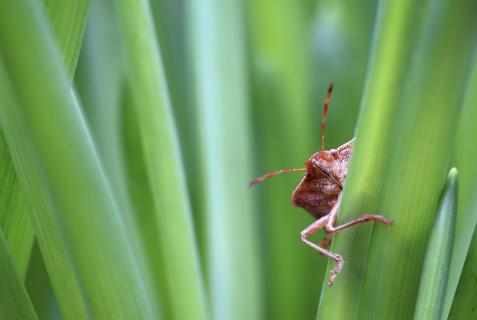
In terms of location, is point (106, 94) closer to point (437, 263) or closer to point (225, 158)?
point (225, 158)

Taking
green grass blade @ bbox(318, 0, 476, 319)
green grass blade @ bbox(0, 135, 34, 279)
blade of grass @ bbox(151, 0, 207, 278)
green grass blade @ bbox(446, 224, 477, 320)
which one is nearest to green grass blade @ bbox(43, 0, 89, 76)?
green grass blade @ bbox(0, 135, 34, 279)

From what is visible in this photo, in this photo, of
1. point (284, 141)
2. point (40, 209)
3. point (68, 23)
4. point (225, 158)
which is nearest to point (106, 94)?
point (225, 158)

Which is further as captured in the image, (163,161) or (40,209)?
(163,161)

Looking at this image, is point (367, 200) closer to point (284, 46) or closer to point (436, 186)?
point (436, 186)

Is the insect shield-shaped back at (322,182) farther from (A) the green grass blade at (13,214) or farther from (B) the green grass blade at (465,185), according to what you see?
(A) the green grass blade at (13,214)

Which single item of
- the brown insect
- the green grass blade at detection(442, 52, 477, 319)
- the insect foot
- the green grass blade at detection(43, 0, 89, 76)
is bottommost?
the brown insect

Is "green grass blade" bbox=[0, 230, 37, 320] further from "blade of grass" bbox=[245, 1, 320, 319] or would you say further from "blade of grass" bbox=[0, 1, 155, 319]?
"blade of grass" bbox=[245, 1, 320, 319]

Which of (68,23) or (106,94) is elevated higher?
(68,23)

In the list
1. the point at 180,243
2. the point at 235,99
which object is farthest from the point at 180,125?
the point at 180,243
